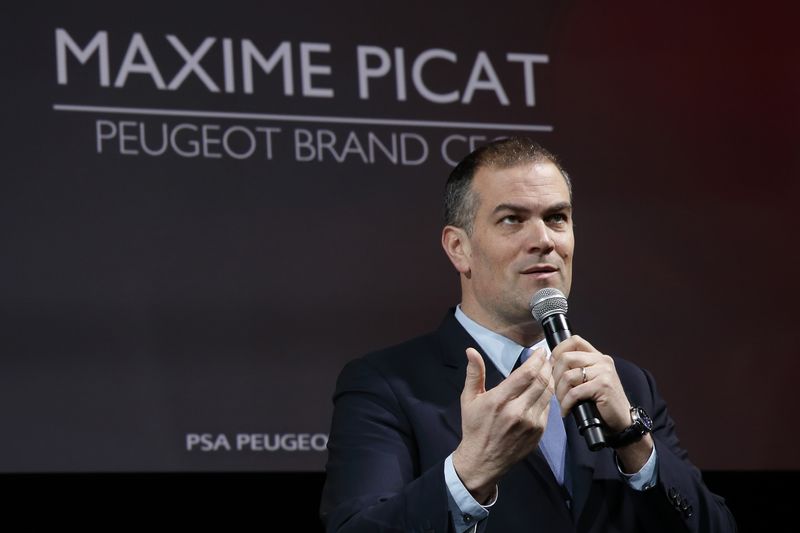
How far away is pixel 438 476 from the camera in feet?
7.66

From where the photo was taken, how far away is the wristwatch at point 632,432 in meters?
2.40

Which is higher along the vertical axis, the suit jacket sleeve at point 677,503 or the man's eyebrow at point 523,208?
the man's eyebrow at point 523,208

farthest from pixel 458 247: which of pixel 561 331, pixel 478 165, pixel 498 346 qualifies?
pixel 561 331

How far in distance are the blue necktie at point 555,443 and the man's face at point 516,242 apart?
220mm

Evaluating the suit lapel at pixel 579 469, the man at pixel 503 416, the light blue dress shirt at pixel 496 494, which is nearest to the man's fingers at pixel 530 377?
the man at pixel 503 416

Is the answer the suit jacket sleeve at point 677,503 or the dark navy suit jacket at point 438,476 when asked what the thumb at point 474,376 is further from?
the suit jacket sleeve at point 677,503

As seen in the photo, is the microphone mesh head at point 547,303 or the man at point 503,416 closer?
the man at point 503,416

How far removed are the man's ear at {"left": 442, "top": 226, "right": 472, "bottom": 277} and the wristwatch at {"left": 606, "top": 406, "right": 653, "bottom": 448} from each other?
0.65 m

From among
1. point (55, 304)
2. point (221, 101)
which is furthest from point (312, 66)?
point (55, 304)

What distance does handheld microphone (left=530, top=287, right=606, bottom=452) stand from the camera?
7.41 feet

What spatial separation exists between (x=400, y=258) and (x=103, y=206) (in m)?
0.84

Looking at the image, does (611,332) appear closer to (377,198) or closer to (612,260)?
(612,260)

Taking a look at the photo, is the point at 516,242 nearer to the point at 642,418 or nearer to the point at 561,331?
the point at 561,331

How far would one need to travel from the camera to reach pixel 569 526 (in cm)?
251
